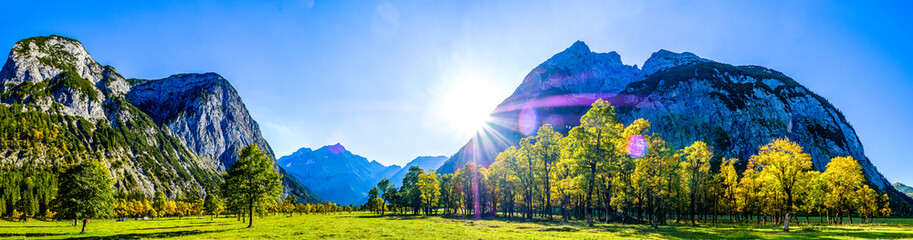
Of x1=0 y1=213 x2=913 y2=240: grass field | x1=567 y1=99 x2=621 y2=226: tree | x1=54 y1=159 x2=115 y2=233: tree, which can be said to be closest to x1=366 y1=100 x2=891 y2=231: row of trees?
x1=567 y1=99 x2=621 y2=226: tree

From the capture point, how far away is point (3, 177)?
139875mm

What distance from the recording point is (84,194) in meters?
39.8

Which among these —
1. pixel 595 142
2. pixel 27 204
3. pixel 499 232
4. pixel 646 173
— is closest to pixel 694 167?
pixel 646 173

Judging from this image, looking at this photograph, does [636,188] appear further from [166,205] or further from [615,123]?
[166,205]

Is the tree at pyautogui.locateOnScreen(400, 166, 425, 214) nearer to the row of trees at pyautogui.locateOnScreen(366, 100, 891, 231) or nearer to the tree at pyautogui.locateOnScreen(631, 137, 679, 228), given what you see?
the row of trees at pyautogui.locateOnScreen(366, 100, 891, 231)

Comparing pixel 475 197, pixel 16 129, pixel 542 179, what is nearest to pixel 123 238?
pixel 542 179

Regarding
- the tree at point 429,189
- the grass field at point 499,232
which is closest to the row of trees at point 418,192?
the tree at point 429,189

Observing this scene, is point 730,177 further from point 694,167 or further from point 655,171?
point 655,171

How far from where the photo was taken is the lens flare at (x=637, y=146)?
137ft

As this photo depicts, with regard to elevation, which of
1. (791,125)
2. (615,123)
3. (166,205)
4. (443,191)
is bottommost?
(166,205)

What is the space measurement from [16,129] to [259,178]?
257179 millimetres

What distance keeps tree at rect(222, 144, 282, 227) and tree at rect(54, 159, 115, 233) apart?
41.6 ft

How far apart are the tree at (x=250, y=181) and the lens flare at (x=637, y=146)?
50.2m

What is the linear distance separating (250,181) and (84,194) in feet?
57.7
